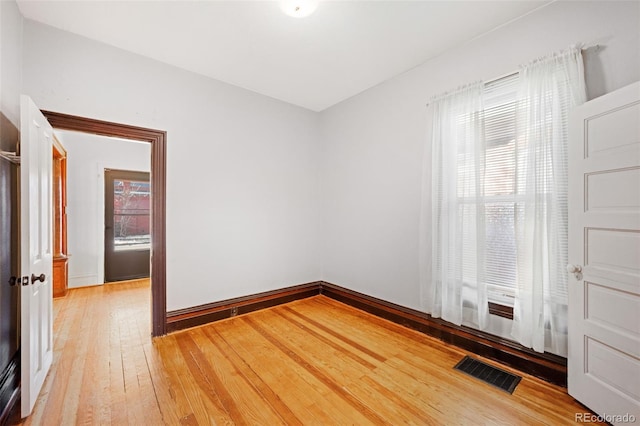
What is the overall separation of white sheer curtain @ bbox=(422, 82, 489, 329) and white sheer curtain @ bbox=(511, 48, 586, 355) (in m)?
0.33

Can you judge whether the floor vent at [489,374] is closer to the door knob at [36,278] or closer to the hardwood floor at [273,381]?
the hardwood floor at [273,381]

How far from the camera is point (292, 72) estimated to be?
127 inches

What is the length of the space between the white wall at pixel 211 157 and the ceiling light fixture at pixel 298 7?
157cm

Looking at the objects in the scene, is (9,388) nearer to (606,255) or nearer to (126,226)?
(606,255)

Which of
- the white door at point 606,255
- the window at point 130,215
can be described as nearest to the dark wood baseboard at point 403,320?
the white door at point 606,255

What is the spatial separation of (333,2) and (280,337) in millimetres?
3122

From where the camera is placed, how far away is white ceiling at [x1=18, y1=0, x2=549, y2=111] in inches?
85.9

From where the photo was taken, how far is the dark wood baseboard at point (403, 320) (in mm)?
2136

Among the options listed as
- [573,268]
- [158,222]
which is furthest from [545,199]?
[158,222]

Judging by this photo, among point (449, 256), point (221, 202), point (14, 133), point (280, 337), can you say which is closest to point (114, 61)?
point (14, 133)

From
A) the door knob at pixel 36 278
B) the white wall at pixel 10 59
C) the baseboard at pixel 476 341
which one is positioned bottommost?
the baseboard at pixel 476 341

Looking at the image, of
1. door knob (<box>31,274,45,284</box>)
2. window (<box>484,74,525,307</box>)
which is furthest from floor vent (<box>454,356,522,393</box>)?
door knob (<box>31,274,45,284</box>)

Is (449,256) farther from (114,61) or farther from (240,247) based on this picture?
(114,61)

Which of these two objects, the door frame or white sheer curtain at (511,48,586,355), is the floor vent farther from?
the door frame
